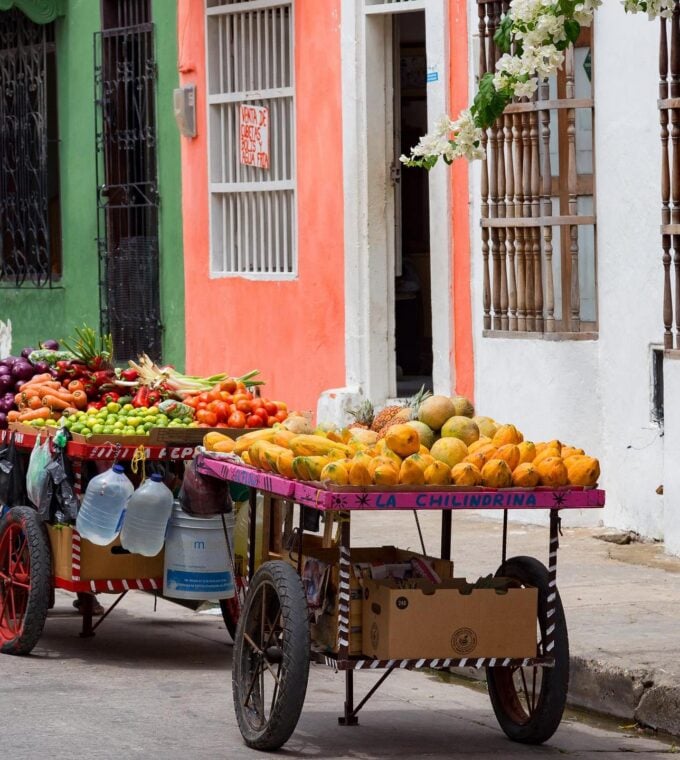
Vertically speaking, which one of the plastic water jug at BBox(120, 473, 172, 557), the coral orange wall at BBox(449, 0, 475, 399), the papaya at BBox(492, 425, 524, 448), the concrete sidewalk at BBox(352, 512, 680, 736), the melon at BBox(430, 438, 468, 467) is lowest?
the concrete sidewalk at BBox(352, 512, 680, 736)

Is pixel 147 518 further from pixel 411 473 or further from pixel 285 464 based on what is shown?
pixel 411 473

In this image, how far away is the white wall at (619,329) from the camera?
1087cm

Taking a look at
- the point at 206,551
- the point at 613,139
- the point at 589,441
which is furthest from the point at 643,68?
the point at 206,551

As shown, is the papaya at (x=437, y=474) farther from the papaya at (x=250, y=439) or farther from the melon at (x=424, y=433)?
the papaya at (x=250, y=439)

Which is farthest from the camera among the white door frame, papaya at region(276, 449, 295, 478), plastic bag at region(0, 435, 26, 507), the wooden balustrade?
the white door frame

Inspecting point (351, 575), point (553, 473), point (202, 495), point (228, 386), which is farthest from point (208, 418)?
point (553, 473)

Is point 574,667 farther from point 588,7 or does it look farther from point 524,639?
point 588,7

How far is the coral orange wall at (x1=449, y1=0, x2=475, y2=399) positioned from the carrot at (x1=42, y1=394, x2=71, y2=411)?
419 cm

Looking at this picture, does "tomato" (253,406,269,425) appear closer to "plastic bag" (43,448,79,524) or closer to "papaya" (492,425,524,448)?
"plastic bag" (43,448,79,524)

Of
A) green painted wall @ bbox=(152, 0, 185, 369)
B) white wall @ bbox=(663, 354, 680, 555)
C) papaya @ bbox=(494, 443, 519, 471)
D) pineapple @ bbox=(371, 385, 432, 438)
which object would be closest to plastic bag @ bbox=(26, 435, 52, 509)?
pineapple @ bbox=(371, 385, 432, 438)

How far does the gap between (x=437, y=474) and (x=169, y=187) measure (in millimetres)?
9535

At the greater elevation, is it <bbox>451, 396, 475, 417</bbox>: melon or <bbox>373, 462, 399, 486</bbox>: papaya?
<bbox>451, 396, 475, 417</bbox>: melon

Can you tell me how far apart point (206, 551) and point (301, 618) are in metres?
1.78

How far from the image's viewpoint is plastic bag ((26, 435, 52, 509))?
334 inches
